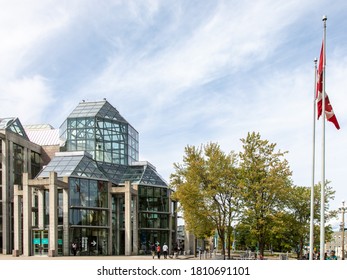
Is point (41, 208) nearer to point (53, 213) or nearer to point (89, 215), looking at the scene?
point (53, 213)

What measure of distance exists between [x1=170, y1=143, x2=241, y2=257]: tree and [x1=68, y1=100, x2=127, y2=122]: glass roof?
28909 mm

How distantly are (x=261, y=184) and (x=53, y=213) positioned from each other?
2325cm

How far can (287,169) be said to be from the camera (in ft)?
124

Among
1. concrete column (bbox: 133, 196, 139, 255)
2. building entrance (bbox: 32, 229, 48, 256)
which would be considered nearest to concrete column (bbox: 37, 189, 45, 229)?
building entrance (bbox: 32, 229, 48, 256)

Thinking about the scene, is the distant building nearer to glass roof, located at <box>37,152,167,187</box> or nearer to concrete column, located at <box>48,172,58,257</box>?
concrete column, located at <box>48,172,58,257</box>

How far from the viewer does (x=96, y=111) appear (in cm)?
6588

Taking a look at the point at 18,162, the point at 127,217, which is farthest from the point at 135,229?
the point at 18,162

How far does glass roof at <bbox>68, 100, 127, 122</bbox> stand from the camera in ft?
216

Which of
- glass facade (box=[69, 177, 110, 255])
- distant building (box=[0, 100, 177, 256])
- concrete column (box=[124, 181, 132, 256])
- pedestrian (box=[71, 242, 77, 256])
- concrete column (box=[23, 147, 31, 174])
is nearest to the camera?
pedestrian (box=[71, 242, 77, 256])

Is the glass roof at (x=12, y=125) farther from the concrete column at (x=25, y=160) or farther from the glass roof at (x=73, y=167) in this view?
the glass roof at (x=73, y=167)

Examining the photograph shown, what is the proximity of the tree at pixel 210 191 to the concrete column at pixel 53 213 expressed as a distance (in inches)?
618

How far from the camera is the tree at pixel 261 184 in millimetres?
36469

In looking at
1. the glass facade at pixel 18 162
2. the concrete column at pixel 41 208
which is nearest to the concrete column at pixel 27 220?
the concrete column at pixel 41 208
